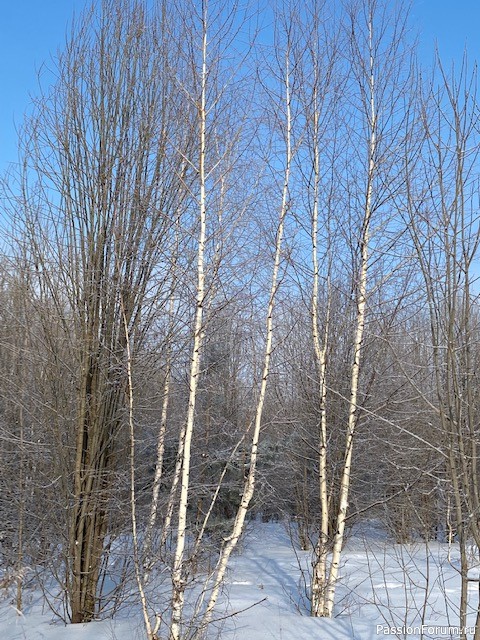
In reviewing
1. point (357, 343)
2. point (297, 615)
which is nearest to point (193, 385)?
point (357, 343)

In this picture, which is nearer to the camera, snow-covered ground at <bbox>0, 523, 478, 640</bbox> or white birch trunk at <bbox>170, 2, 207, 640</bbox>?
white birch trunk at <bbox>170, 2, 207, 640</bbox>

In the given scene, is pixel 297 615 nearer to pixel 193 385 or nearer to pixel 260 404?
pixel 260 404

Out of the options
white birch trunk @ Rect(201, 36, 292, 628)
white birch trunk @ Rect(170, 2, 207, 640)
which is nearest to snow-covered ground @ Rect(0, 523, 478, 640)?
white birch trunk @ Rect(201, 36, 292, 628)

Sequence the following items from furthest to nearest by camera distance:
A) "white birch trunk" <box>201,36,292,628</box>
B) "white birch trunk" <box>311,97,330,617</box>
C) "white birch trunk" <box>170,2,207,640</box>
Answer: "white birch trunk" <box>311,97,330,617</box>
"white birch trunk" <box>201,36,292,628</box>
"white birch trunk" <box>170,2,207,640</box>

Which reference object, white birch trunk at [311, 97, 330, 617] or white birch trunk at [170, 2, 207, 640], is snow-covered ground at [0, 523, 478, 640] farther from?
white birch trunk at [170, 2, 207, 640]

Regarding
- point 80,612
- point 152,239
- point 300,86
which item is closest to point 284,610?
point 80,612

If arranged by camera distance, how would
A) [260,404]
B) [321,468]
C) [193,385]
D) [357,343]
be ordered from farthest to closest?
[321,468] < [357,343] < [260,404] < [193,385]

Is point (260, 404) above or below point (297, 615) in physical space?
above

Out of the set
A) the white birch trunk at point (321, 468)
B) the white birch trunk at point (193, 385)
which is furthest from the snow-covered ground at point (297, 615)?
the white birch trunk at point (193, 385)

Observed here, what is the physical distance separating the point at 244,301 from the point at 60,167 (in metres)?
2.23

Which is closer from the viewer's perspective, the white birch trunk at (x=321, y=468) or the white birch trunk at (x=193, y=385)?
the white birch trunk at (x=193, y=385)

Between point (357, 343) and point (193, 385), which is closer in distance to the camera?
point (193, 385)

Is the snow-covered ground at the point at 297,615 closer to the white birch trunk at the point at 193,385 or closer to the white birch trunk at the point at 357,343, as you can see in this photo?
the white birch trunk at the point at 357,343

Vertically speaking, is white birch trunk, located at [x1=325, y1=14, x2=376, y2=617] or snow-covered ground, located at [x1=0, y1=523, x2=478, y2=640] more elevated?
white birch trunk, located at [x1=325, y1=14, x2=376, y2=617]
